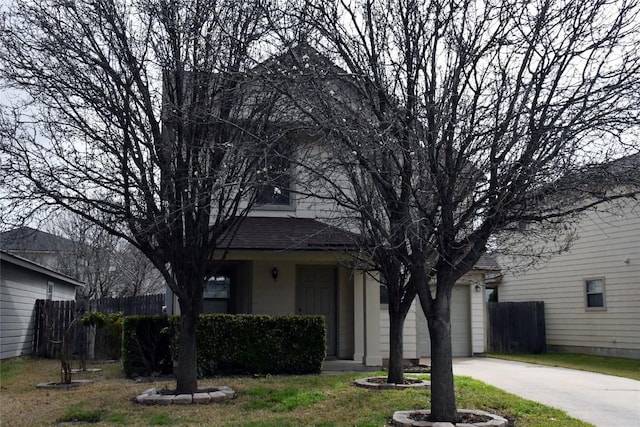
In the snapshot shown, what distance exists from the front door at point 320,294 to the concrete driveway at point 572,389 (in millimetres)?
3079

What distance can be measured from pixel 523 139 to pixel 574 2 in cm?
165

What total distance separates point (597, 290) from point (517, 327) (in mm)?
3132

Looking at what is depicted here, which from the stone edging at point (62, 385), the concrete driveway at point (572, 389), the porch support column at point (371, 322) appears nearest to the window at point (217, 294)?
the porch support column at point (371, 322)

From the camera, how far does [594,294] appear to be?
21266 mm

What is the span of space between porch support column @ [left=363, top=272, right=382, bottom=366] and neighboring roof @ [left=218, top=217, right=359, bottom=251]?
119 cm

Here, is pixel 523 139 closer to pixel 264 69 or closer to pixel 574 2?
pixel 574 2

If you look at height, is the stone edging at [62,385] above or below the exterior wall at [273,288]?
below

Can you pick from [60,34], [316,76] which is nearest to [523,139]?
[316,76]

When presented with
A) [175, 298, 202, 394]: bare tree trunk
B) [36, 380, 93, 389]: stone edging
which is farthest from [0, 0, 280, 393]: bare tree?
[36, 380, 93, 389]: stone edging

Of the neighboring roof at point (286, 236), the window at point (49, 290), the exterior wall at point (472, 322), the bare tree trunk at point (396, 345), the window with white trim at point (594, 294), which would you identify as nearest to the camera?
the bare tree trunk at point (396, 345)

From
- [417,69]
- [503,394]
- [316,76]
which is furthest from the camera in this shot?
[503,394]

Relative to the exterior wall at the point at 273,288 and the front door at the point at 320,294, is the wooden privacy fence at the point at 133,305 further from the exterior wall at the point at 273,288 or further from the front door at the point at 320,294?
the front door at the point at 320,294

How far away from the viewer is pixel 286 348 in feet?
43.7

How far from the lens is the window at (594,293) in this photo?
20.9m
